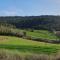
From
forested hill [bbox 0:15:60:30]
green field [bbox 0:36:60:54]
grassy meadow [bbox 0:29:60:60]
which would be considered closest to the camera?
grassy meadow [bbox 0:29:60:60]

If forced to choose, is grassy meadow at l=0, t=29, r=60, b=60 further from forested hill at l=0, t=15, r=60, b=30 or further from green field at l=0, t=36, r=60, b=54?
forested hill at l=0, t=15, r=60, b=30

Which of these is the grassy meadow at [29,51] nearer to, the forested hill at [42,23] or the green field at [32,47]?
the green field at [32,47]

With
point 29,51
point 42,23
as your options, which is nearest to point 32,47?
point 29,51

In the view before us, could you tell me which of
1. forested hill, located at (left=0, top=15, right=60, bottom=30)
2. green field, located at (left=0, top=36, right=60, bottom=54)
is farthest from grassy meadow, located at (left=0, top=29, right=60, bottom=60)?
forested hill, located at (left=0, top=15, right=60, bottom=30)

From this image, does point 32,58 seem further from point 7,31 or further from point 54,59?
point 7,31

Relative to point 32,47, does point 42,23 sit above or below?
above

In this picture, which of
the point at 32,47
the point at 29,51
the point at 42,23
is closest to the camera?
the point at 29,51

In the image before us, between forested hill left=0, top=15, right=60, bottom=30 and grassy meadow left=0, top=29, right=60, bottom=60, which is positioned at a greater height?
forested hill left=0, top=15, right=60, bottom=30

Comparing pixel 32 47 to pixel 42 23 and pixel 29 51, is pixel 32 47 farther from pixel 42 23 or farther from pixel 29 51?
pixel 42 23

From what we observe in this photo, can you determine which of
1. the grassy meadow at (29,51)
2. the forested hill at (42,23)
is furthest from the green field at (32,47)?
the forested hill at (42,23)

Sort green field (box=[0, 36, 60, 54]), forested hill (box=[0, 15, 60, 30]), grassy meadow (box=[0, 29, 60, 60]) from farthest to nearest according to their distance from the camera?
forested hill (box=[0, 15, 60, 30])
green field (box=[0, 36, 60, 54])
grassy meadow (box=[0, 29, 60, 60])

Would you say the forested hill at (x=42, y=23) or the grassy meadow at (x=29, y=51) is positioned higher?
the forested hill at (x=42, y=23)

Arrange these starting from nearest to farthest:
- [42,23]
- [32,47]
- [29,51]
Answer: [29,51] < [32,47] < [42,23]

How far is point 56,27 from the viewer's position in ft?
226
